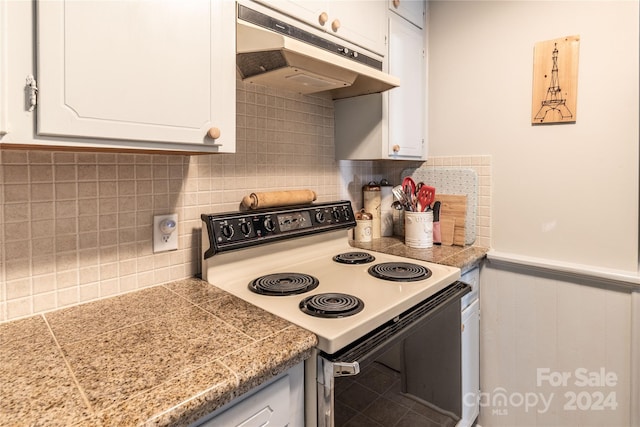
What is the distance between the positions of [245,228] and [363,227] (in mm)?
791

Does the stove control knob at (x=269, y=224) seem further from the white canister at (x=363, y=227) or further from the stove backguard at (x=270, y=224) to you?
the white canister at (x=363, y=227)

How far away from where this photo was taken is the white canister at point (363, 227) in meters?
1.90

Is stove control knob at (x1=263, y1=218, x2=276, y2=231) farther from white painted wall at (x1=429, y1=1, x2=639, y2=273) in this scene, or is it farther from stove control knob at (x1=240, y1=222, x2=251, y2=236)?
white painted wall at (x1=429, y1=1, x2=639, y2=273)

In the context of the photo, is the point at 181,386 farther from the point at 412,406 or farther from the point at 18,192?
the point at 412,406

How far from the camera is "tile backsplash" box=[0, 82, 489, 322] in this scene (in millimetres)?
950

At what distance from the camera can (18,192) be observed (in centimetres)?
94

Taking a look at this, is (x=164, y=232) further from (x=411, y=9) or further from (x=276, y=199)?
(x=411, y=9)

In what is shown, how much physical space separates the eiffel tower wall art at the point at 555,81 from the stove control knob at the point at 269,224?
4.22 feet

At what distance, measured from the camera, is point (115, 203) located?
112 centimetres

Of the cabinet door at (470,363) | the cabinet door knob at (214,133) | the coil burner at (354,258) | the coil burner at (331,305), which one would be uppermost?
the cabinet door knob at (214,133)

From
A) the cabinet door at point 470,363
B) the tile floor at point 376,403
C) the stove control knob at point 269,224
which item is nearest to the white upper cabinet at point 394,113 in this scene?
the stove control knob at point 269,224

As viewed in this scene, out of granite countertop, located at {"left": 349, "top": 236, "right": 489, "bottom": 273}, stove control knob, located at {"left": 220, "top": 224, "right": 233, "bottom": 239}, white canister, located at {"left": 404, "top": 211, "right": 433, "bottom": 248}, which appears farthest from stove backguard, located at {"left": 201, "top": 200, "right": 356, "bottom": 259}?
white canister, located at {"left": 404, "top": 211, "right": 433, "bottom": 248}

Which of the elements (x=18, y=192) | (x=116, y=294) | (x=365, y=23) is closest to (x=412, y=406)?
(x=116, y=294)

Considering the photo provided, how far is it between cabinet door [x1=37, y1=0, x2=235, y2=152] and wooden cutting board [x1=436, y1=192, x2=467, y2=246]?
1.30m
